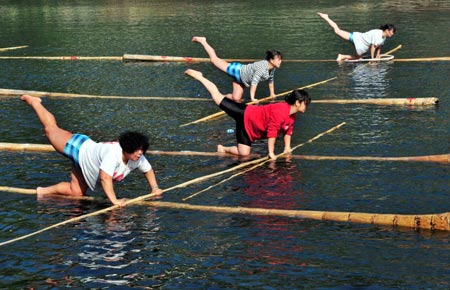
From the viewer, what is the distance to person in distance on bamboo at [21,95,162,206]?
14305mm

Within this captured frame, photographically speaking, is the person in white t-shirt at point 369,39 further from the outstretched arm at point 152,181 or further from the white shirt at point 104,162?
the white shirt at point 104,162

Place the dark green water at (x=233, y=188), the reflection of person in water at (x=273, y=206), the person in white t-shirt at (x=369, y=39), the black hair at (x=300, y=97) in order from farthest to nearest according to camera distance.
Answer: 1. the person in white t-shirt at (x=369, y=39)
2. the black hair at (x=300, y=97)
3. the reflection of person in water at (x=273, y=206)
4. the dark green water at (x=233, y=188)

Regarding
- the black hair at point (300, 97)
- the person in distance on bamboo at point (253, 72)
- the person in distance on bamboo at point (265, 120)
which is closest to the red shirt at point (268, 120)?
the person in distance on bamboo at point (265, 120)

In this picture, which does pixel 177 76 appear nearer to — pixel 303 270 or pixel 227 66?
pixel 227 66

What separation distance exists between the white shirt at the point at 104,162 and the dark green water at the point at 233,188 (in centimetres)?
56

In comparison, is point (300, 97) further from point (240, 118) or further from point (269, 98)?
point (269, 98)

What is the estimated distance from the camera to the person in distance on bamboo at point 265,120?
1752 cm

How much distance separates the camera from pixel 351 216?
1422cm

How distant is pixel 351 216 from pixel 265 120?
4.19 meters

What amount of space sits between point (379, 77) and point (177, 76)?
654cm

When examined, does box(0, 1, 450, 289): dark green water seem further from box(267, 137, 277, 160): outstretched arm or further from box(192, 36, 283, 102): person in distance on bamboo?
box(192, 36, 283, 102): person in distance on bamboo

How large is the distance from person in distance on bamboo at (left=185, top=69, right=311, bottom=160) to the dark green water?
0.48m

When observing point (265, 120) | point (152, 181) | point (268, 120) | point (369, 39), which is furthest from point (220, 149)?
point (369, 39)

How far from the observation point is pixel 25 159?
61.9ft
